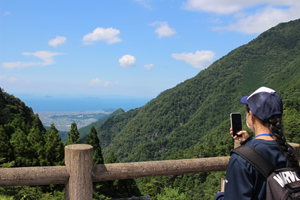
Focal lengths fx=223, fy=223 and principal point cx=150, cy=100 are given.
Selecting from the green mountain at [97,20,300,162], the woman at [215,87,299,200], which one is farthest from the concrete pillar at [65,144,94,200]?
the green mountain at [97,20,300,162]

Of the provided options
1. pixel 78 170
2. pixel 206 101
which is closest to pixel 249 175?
pixel 78 170

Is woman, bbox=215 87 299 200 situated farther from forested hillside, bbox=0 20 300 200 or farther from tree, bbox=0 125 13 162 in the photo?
forested hillside, bbox=0 20 300 200

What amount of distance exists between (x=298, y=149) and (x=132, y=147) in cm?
12367

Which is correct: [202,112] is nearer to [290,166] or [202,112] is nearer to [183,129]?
[183,129]

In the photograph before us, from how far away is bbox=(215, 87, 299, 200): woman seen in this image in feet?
4.28

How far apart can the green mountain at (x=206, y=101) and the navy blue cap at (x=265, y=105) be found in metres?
103

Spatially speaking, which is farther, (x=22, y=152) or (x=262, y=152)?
(x=22, y=152)

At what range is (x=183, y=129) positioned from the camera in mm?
126312

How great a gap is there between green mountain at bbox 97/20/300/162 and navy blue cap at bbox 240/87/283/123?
10287 cm

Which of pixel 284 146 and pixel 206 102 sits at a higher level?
pixel 206 102

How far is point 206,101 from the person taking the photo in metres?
159

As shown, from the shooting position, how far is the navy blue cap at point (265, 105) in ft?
4.51

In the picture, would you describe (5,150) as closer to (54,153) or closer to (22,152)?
(22,152)

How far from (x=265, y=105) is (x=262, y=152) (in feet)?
0.95
